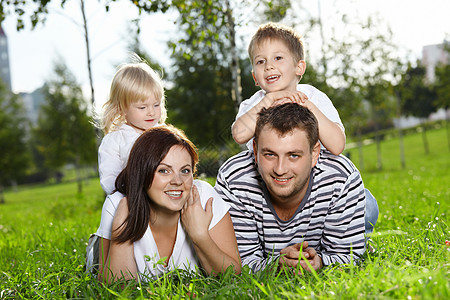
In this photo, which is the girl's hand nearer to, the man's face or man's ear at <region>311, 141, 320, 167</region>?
the man's face

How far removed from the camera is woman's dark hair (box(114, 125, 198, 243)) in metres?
2.90

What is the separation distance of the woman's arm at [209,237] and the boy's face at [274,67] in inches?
42.6

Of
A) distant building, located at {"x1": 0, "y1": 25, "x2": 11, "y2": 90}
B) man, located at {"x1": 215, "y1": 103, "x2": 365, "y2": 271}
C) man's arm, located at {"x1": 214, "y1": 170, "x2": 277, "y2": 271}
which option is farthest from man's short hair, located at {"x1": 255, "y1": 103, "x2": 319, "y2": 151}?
distant building, located at {"x1": 0, "y1": 25, "x2": 11, "y2": 90}

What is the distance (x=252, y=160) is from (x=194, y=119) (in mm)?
13105

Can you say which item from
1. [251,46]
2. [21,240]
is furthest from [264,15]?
[21,240]

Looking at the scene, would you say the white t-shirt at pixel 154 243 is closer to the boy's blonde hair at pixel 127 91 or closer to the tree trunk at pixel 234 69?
the boy's blonde hair at pixel 127 91

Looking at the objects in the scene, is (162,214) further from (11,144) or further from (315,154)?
(11,144)

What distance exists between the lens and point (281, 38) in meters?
3.51

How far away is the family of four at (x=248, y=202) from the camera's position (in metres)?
2.84

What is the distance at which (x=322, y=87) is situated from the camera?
1282 centimetres

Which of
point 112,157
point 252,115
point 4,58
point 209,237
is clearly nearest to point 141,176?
point 209,237

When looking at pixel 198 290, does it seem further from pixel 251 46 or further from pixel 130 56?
pixel 130 56

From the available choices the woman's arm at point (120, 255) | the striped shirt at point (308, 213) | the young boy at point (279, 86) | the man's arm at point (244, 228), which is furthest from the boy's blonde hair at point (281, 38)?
the woman's arm at point (120, 255)

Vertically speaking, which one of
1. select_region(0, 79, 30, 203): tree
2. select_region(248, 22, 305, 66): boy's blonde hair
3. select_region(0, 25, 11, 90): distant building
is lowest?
select_region(0, 79, 30, 203): tree
